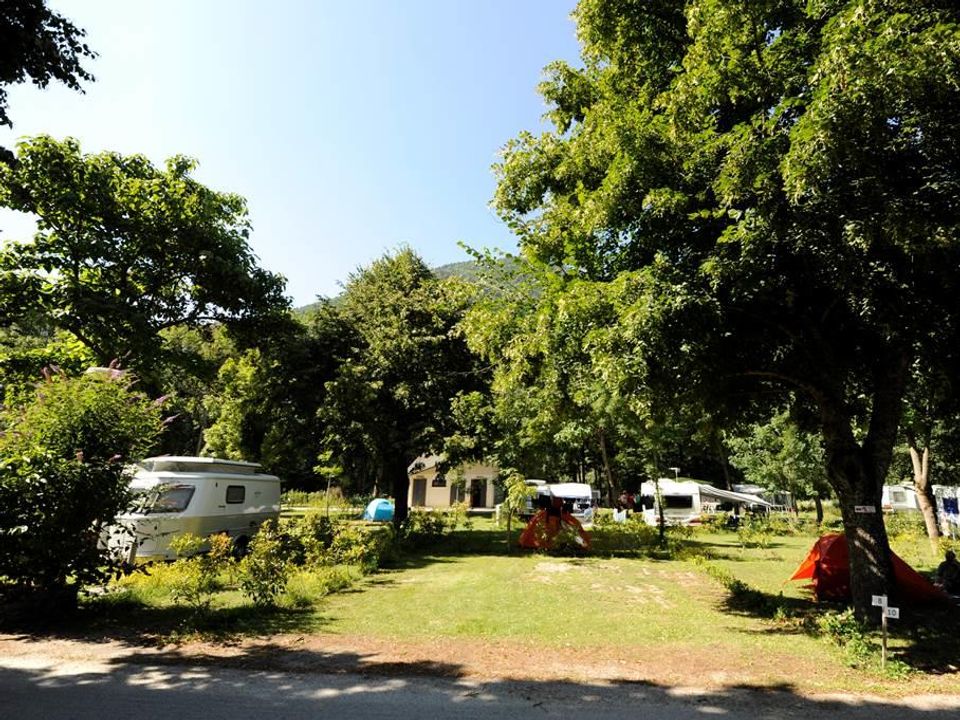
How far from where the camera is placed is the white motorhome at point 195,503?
41.6ft

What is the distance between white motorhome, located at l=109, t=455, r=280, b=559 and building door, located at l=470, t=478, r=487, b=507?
3039cm

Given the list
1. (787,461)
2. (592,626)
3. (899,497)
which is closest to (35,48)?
(592,626)

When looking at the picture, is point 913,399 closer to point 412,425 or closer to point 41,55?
point 412,425

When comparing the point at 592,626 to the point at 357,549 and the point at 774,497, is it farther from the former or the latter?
the point at 774,497

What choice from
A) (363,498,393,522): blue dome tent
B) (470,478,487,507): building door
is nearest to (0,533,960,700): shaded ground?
(363,498,393,522): blue dome tent

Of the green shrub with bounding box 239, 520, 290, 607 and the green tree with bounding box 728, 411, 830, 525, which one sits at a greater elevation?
the green tree with bounding box 728, 411, 830, 525

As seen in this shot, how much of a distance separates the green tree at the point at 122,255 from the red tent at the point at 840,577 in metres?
18.6

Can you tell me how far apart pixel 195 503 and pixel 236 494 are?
193 cm

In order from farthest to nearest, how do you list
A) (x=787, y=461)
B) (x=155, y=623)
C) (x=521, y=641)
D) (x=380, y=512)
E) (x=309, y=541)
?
(x=787, y=461) < (x=380, y=512) < (x=309, y=541) < (x=155, y=623) < (x=521, y=641)

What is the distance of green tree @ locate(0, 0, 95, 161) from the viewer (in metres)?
6.17

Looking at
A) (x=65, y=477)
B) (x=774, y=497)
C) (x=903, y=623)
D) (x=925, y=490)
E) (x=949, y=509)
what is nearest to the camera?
(x=65, y=477)

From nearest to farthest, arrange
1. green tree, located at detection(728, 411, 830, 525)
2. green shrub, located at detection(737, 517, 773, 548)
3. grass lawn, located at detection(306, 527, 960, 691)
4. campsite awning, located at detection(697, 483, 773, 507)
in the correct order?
grass lawn, located at detection(306, 527, 960, 691), green shrub, located at detection(737, 517, 773, 548), green tree, located at detection(728, 411, 830, 525), campsite awning, located at detection(697, 483, 773, 507)

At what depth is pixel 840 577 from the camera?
37.6ft

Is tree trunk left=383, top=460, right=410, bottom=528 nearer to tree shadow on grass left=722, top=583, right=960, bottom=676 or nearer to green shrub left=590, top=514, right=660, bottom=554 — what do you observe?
green shrub left=590, top=514, right=660, bottom=554
